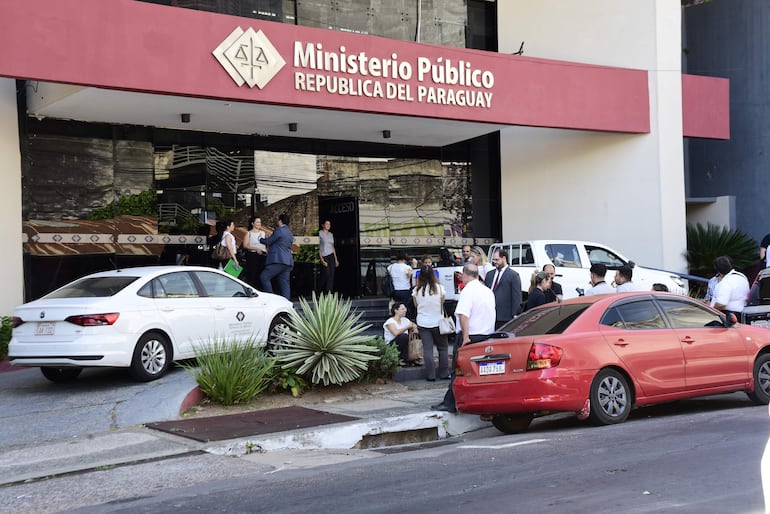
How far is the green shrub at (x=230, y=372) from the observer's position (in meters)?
11.2

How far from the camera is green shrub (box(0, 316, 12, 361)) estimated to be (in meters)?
14.9

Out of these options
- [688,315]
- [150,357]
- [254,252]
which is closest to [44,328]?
[150,357]

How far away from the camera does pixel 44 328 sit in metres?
11.8

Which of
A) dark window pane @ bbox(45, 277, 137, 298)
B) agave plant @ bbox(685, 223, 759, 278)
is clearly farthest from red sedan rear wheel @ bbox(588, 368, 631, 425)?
agave plant @ bbox(685, 223, 759, 278)

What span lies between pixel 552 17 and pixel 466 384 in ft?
49.1

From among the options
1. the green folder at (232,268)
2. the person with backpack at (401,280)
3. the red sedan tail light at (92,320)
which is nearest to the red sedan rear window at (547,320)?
the red sedan tail light at (92,320)

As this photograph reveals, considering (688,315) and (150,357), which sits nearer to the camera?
(688,315)

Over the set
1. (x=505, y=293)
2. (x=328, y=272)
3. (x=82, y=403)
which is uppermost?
(x=328, y=272)

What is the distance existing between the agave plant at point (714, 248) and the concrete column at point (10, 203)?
593 inches

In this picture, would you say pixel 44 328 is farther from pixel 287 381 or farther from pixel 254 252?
pixel 254 252

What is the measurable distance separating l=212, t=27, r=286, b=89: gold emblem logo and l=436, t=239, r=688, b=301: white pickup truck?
224 inches

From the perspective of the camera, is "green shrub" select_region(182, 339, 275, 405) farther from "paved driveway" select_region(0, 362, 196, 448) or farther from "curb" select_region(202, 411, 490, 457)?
"curb" select_region(202, 411, 490, 457)

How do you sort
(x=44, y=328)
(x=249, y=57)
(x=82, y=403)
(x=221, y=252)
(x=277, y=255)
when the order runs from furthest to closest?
1. (x=221, y=252)
2. (x=277, y=255)
3. (x=249, y=57)
4. (x=44, y=328)
5. (x=82, y=403)

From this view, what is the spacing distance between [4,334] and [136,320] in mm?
4388
